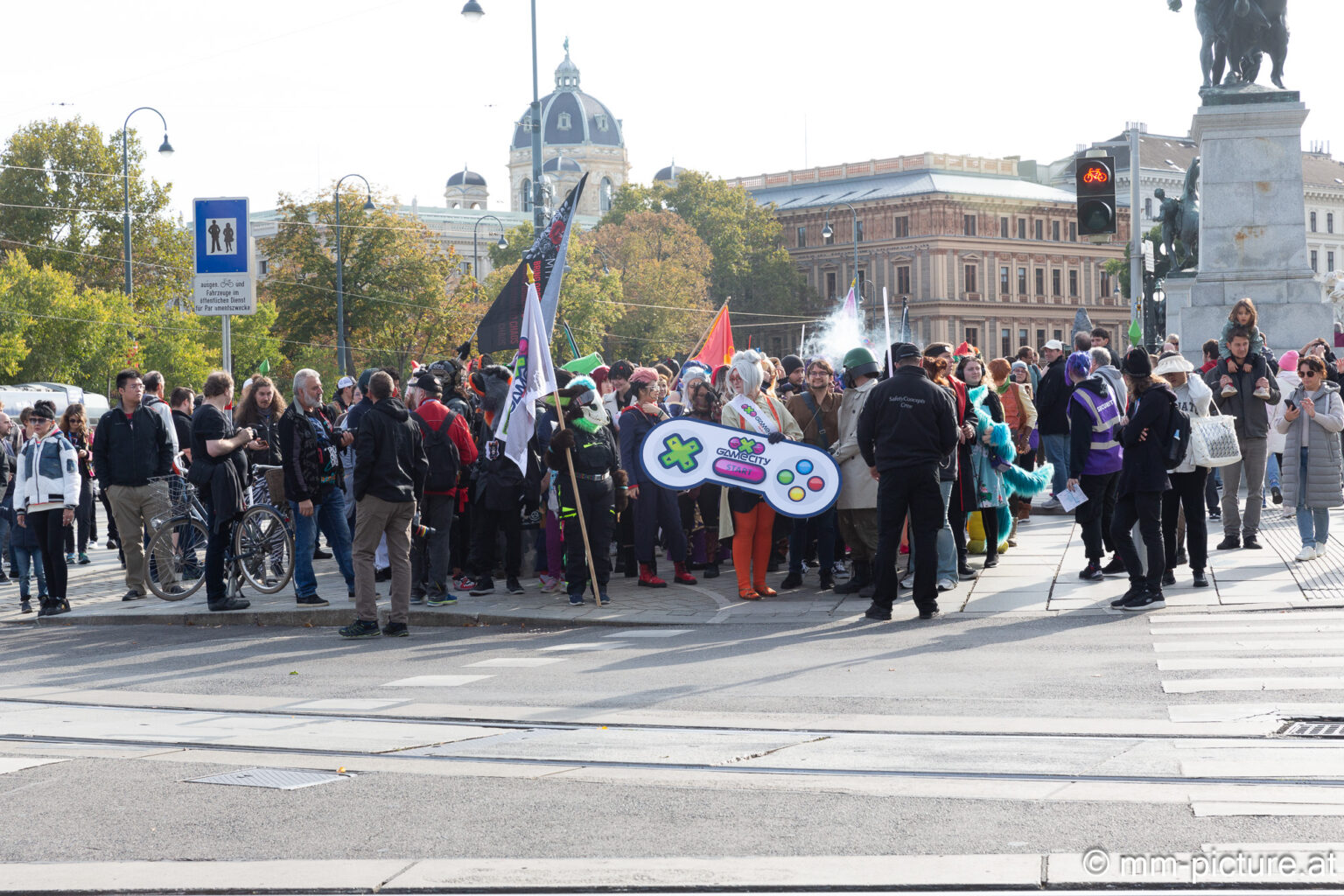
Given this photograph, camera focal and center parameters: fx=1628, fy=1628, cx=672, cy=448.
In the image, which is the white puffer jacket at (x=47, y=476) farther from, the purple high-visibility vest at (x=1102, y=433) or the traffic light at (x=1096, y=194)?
the traffic light at (x=1096, y=194)

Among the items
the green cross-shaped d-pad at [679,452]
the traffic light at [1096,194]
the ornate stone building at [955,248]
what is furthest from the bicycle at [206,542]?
the ornate stone building at [955,248]

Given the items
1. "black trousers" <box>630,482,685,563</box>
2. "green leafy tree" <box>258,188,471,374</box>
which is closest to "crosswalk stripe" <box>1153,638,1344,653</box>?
"black trousers" <box>630,482,685,563</box>

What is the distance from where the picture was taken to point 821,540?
1325 cm

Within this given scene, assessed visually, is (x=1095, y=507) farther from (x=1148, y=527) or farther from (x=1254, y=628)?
(x=1254, y=628)

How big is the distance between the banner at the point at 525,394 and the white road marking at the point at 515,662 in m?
2.64

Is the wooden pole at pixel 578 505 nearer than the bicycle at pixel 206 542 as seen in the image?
Yes

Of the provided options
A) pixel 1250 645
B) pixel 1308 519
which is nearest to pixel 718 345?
pixel 1308 519

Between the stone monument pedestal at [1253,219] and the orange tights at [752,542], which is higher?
the stone monument pedestal at [1253,219]

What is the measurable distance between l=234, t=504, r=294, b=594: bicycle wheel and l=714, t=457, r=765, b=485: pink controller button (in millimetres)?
3833

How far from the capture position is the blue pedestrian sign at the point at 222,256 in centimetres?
1529

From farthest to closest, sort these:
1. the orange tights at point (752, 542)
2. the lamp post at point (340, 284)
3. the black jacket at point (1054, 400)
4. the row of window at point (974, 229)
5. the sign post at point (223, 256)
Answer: the row of window at point (974, 229) < the lamp post at point (340, 284) < the black jacket at point (1054, 400) < the sign post at point (223, 256) < the orange tights at point (752, 542)

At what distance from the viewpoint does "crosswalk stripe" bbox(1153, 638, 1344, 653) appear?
9.54 metres

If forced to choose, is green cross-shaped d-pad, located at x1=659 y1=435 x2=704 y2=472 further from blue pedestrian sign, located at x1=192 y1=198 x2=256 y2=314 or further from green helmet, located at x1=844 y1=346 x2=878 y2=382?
blue pedestrian sign, located at x1=192 y1=198 x2=256 y2=314

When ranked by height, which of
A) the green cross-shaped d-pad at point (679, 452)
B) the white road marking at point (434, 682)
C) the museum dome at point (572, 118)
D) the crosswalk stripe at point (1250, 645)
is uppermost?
the museum dome at point (572, 118)
